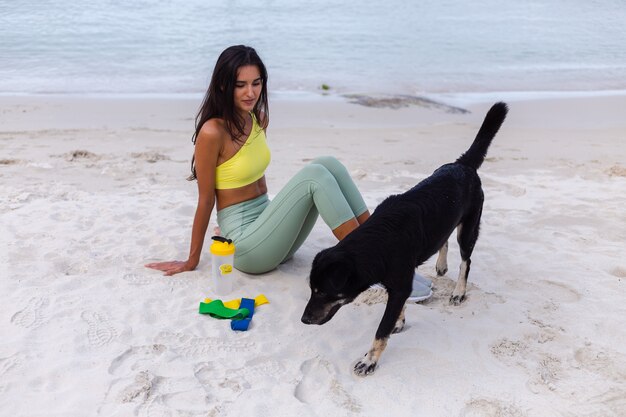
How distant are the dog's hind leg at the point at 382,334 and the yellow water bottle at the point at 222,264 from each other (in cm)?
113

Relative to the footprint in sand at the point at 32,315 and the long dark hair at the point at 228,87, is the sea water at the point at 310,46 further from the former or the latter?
the footprint in sand at the point at 32,315

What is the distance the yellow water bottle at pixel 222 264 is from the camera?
3670 millimetres

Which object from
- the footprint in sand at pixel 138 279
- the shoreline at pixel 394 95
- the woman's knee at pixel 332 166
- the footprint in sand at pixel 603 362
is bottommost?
the shoreline at pixel 394 95

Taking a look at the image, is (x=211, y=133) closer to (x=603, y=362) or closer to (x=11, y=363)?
(x=11, y=363)

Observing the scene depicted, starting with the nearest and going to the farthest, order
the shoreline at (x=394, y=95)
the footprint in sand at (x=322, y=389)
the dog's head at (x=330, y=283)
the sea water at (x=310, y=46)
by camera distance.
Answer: the dog's head at (x=330, y=283) → the footprint in sand at (x=322, y=389) → the shoreline at (x=394, y=95) → the sea water at (x=310, y=46)

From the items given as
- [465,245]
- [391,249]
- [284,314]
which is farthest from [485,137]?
[284,314]

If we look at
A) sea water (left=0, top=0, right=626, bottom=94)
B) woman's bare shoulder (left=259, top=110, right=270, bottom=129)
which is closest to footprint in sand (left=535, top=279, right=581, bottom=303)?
woman's bare shoulder (left=259, top=110, right=270, bottom=129)

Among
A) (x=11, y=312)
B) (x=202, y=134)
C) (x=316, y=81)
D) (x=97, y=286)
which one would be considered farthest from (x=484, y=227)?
(x=316, y=81)

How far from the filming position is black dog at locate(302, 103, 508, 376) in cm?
270

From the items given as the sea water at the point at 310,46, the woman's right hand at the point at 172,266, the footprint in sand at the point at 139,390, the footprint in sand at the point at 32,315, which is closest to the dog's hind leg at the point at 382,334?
the footprint in sand at the point at 139,390

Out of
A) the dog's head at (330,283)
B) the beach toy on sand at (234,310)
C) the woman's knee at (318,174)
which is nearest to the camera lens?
the dog's head at (330,283)

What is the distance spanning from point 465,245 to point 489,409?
1197 mm

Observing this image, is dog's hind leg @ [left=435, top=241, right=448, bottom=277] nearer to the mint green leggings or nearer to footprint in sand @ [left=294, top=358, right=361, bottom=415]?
the mint green leggings

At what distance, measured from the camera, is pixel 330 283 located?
8.75ft
